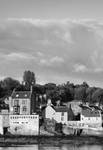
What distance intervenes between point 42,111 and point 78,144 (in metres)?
18.4

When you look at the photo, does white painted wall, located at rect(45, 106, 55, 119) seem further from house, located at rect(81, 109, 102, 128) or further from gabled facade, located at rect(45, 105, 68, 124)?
house, located at rect(81, 109, 102, 128)

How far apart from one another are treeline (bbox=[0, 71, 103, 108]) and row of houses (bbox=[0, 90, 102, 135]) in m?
20.3

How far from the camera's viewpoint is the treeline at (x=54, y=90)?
372 feet

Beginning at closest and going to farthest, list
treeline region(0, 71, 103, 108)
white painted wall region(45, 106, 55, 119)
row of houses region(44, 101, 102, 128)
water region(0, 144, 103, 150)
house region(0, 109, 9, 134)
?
water region(0, 144, 103, 150) < house region(0, 109, 9, 134) < row of houses region(44, 101, 102, 128) < white painted wall region(45, 106, 55, 119) < treeline region(0, 71, 103, 108)

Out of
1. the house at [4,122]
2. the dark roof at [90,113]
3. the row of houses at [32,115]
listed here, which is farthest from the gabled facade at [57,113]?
the house at [4,122]

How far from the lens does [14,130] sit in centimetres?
7838

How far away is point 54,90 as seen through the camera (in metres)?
121

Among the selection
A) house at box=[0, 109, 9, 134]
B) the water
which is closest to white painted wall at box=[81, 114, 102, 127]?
house at box=[0, 109, 9, 134]

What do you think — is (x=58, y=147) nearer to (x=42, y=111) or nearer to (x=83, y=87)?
(x=42, y=111)

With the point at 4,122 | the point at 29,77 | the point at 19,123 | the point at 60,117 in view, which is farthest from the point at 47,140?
the point at 29,77

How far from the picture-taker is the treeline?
113 m

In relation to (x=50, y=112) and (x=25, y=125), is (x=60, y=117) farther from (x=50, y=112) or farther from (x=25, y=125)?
(x=25, y=125)

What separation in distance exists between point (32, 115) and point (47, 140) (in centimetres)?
592

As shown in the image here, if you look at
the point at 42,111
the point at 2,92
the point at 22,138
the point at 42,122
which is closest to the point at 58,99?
the point at 2,92
